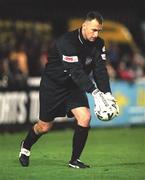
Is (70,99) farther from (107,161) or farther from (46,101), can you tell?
(107,161)

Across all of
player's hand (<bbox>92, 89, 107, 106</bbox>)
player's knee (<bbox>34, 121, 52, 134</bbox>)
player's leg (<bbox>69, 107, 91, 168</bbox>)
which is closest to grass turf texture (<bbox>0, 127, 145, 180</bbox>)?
player's leg (<bbox>69, 107, 91, 168</bbox>)

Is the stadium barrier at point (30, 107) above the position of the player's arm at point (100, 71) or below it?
below

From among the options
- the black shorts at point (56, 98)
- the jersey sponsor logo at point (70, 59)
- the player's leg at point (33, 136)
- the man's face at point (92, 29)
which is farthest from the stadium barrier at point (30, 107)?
the man's face at point (92, 29)

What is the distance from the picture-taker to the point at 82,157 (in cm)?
1297

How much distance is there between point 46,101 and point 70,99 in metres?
0.37

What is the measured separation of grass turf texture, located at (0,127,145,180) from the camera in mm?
10523

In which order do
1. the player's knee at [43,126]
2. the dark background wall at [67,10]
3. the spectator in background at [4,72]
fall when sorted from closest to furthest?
1. the player's knee at [43,126]
2. the spectator in background at [4,72]
3. the dark background wall at [67,10]

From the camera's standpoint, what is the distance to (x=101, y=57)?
11.4 metres

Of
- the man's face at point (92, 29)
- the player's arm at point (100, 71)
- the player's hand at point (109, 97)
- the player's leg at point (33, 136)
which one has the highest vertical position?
the man's face at point (92, 29)

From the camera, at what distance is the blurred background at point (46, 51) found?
18.5 meters

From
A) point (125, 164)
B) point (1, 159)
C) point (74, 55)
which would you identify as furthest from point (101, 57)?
point (1, 159)

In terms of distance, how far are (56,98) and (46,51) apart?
9.73m

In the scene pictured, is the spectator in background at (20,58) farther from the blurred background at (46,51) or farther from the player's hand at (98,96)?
the player's hand at (98,96)

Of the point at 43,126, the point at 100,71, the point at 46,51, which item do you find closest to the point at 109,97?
the point at 100,71
